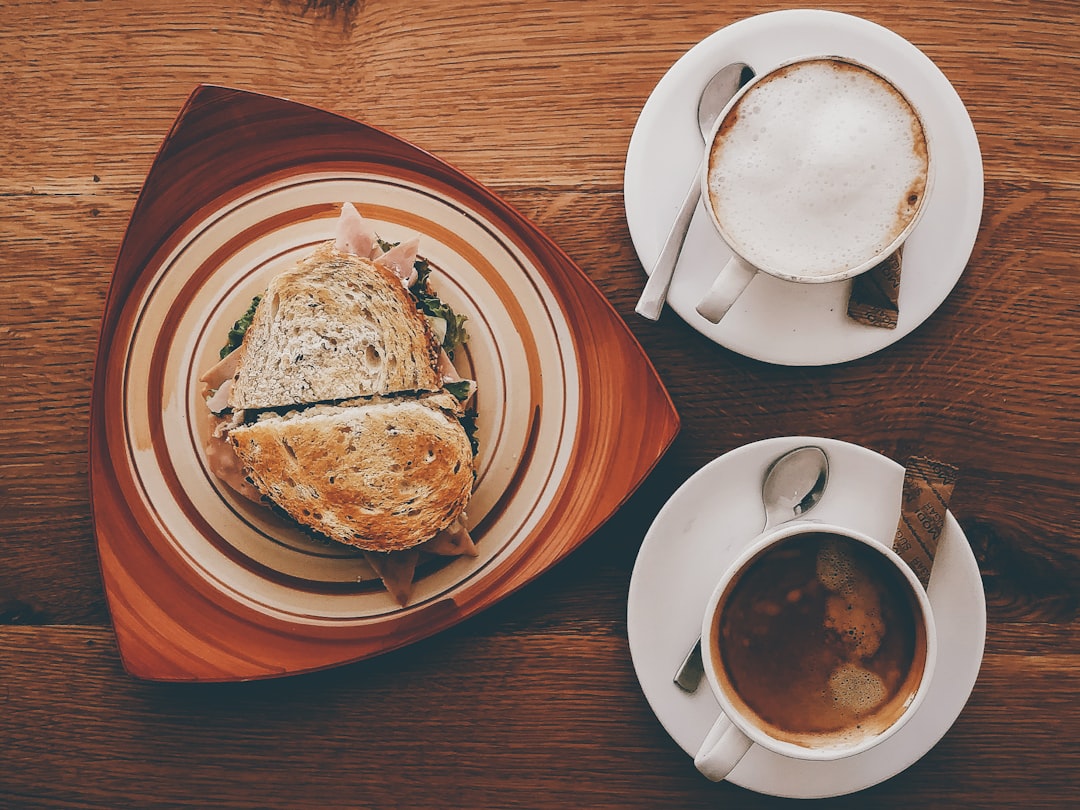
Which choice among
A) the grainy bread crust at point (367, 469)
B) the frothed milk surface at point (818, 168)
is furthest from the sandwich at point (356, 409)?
the frothed milk surface at point (818, 168)

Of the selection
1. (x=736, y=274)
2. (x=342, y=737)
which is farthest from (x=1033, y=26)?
(x=342, y=737)

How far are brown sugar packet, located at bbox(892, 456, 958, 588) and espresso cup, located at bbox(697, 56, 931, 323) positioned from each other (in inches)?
14.0

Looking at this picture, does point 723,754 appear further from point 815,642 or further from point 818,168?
point 818,168

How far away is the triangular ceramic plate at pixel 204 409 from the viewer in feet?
4.53

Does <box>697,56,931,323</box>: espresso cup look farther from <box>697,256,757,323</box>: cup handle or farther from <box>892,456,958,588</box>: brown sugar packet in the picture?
<box>892,456,958,588</box>: brown sugar packet

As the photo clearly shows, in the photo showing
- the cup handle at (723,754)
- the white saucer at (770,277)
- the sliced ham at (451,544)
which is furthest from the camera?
the sliced ham at (451,544)

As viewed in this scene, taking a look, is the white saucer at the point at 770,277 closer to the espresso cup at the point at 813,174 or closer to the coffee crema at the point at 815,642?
the espresso cup at the point at 813,174

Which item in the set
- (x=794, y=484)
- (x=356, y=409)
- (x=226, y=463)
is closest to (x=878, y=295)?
(x=794, y=484)

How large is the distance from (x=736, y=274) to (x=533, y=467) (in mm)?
481

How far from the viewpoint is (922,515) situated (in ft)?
4.07

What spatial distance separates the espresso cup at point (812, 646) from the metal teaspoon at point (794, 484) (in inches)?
2.2

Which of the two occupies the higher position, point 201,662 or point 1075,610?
point 201,662

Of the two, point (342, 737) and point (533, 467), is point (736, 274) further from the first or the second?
point (342, 737)

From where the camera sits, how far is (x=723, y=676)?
3.97 ft
